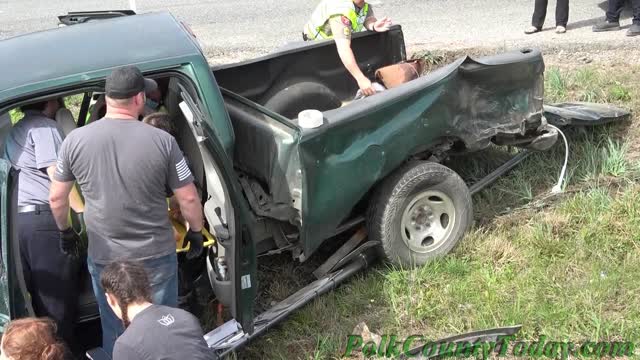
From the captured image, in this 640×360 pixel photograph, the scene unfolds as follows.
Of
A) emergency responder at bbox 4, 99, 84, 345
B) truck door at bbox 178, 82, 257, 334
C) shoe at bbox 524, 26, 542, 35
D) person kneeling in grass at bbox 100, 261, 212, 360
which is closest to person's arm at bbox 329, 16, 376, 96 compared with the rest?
truck door at bbox 178, 82, 257, 334

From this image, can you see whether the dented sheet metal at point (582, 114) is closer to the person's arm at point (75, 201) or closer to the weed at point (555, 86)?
the weed at point (555, 86)

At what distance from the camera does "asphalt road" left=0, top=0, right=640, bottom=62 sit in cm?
905

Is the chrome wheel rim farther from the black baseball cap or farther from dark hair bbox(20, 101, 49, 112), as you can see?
dark hair bbox(20, 101, 49, 112)

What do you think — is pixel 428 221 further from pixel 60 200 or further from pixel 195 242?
pixel 60 200

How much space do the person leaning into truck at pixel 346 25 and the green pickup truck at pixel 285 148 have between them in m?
1.02

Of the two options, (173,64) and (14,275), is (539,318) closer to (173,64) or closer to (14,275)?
(173,64)

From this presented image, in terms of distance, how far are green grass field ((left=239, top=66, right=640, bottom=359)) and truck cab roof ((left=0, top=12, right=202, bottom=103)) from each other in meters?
1.76

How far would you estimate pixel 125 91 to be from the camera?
357 cm

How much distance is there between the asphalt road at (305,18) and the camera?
29.7ft

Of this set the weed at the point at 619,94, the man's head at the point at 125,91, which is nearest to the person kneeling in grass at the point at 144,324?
the man's head at the point at 125,91

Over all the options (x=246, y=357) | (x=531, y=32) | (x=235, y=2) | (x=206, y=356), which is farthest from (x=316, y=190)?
(x=235, y=2)

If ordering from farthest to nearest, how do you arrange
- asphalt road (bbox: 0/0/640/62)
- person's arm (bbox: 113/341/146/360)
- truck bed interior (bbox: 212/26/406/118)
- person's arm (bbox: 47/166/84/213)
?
asphalt road (bbox: 0/0/640/62) < truck bed interior (bbox: 212/26/406/118) < person's arm (bbox: 47/166/84/213) < person's arm (bbox: 113/341/146/360)

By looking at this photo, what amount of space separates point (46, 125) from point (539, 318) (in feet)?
9.58

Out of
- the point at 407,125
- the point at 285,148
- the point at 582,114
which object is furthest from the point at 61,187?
the point at 582,114
